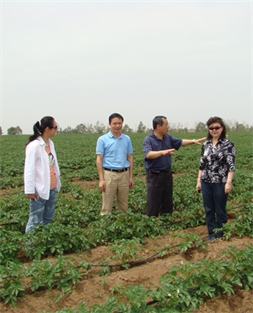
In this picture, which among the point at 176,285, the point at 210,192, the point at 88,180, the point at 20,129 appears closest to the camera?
the point at 176,285

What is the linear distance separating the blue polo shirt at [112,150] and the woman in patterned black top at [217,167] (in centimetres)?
134

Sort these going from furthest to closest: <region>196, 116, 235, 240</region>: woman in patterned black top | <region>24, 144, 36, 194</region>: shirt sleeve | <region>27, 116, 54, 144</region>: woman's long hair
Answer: <region>196, 116, 235, 240</region>: woman in patterned black top → <region>27, 116, 54, 144</region>: woman's long hair → <region>24, 144, 36, 194</region>: shirt sleeve

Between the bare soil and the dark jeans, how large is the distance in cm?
45

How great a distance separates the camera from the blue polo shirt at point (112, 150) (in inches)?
224

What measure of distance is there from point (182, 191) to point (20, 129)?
236 ft

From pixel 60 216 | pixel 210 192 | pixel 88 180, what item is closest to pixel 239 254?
pixel 210 192

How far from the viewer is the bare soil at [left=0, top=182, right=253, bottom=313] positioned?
3482 millimetres

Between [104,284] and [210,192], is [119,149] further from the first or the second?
[104,284]

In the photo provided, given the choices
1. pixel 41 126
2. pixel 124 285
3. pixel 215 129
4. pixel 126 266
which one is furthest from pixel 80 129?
pixel 124 285

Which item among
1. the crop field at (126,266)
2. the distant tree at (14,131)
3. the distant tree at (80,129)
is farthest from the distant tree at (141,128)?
the crop field at (126,266)

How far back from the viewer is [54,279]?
381cm

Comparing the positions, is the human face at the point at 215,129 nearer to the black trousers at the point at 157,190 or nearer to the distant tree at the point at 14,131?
the black trousers at the point at 157,190

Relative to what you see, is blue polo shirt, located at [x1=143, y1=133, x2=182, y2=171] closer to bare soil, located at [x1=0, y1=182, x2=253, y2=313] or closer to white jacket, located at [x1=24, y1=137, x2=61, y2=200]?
bare soil, located at [x1=0, y1=182, x2=253, y2=313]

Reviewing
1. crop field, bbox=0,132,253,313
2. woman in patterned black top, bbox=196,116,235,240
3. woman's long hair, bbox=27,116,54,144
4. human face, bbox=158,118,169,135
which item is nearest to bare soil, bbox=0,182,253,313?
crop field, bbox=0,132,253,313
